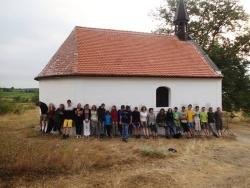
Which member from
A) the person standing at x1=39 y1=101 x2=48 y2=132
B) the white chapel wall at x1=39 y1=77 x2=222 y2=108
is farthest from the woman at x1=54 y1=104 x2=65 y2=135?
the person standing at x1=39 y1=101 x2=48 y2=132

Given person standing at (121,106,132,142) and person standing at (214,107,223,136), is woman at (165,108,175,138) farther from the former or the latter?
person standing at (214,107,223,136)

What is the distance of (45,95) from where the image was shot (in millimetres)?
19094

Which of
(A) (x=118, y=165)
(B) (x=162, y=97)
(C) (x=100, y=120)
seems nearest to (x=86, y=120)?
(C) (x=100, y=120)

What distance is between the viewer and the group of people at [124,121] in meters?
16.4

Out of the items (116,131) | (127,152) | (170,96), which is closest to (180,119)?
(170,96)

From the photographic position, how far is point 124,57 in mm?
19219

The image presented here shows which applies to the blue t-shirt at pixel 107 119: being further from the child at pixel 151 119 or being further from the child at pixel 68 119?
the child at pixel 151 119

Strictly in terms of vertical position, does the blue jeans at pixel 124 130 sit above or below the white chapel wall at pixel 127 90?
below

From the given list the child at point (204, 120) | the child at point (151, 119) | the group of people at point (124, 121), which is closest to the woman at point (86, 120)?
the group of people at point (124, 121)

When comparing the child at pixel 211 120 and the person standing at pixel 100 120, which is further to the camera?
the child at pixel 211 120

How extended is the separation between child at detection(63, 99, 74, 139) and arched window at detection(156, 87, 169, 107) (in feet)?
17.5

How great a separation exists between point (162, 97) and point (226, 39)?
48.8 ft

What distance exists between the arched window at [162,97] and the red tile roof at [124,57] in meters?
0.97

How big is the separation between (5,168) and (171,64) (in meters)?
12.6
